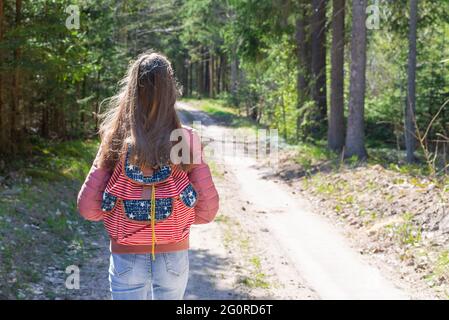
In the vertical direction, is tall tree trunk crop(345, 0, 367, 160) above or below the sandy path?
above

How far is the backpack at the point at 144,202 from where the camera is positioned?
335 centimetres

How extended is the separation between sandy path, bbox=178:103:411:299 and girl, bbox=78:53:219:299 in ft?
12.7

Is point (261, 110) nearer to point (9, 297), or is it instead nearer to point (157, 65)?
point (9, 297)

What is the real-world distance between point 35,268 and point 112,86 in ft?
38.7

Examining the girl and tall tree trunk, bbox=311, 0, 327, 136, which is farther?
tall tree trunk, bbox=311, 0, 327, 136

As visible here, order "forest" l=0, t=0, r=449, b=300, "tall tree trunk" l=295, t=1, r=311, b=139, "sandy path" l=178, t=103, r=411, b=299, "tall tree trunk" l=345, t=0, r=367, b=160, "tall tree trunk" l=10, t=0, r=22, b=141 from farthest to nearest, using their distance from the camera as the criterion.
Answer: "tall tree trunk" l=295, t=1, r=311, b=139 → "tall tree trunk" l=345, t=0, r=367, b=160 → "tall tree trunk" l=10, t=0, r=22, b=141 → "forest" l=0, t=0, r=449, b=300 → "sandy path" l=178, t=103, r=411, b=299

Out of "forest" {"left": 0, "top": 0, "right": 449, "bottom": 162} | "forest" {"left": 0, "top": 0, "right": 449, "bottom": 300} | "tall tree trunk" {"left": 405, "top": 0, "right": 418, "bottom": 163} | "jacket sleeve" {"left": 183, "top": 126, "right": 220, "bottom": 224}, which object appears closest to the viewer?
"jacket sleeve" {"left": 183, "top": 126, "right": 220, "bottom": 224}

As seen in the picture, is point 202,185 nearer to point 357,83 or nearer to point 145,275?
point 145,275

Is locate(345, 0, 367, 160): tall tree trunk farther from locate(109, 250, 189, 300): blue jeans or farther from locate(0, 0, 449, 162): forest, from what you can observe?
locate(109, 250, 189, 300): blue jeans

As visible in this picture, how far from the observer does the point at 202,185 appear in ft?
11.4

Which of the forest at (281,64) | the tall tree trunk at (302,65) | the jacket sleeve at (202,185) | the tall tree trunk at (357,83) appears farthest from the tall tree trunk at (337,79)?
the jacket sleeve at (202,185)

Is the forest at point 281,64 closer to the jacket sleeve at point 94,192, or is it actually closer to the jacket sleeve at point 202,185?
the jacket sleeve at point 202,185

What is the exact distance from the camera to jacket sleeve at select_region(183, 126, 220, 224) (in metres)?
3.42

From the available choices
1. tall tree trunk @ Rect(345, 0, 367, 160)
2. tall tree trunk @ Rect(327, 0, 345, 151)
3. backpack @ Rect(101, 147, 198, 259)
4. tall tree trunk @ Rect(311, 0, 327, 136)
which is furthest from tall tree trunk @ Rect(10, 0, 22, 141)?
tall tree trunk @ Rect(311, 0, 327, 136)
